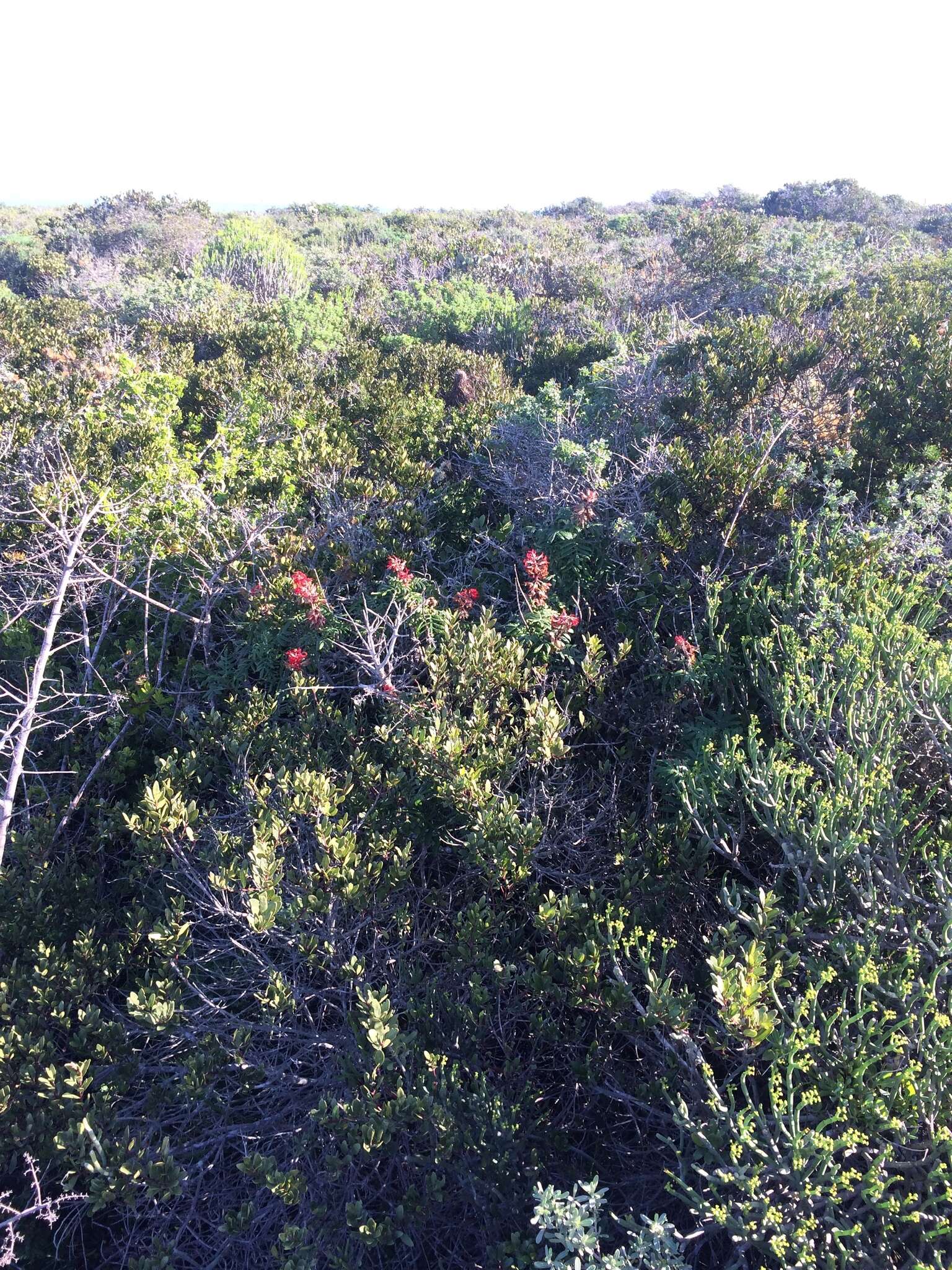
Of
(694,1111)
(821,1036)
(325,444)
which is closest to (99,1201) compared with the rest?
(694,1111)

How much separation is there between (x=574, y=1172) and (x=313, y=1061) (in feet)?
4.62

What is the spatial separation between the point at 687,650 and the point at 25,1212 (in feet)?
13.6

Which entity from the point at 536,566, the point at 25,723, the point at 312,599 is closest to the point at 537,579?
the point at 536,566

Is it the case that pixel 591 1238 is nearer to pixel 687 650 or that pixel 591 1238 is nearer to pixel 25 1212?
pixel 25 1212

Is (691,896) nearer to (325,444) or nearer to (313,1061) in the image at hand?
(313,1061)

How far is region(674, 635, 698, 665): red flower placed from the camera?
4.46m

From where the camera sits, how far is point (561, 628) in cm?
487

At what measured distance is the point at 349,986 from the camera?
11.6 ft

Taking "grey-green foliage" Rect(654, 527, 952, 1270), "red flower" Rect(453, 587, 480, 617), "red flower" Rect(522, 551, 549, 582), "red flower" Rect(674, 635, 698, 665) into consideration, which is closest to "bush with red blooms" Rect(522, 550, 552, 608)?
"red flower" Rect(522, 551, 549, 582)

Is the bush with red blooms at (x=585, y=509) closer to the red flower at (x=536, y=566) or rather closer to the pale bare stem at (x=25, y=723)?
the red flower at (x=536, y=566)

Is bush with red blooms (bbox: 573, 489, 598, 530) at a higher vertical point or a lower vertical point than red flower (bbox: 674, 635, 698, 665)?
higher

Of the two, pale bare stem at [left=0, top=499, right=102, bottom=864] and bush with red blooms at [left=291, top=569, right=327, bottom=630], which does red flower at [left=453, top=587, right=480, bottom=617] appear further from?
pale bare stem at [left=0, top=499, right=102, bottom=864]

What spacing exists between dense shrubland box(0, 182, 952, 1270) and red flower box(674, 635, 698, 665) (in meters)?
0.08

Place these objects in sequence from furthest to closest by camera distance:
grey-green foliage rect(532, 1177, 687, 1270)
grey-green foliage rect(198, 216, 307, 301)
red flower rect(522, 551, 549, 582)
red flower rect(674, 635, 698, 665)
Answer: grey-green foliage rect(198, 216, 307, 301) → red flower rect(522, 551, 549, 582) → red flower rect(674, 635, 698, 665) → grey-green foliage rect(532, 1177, 687, 1270)
